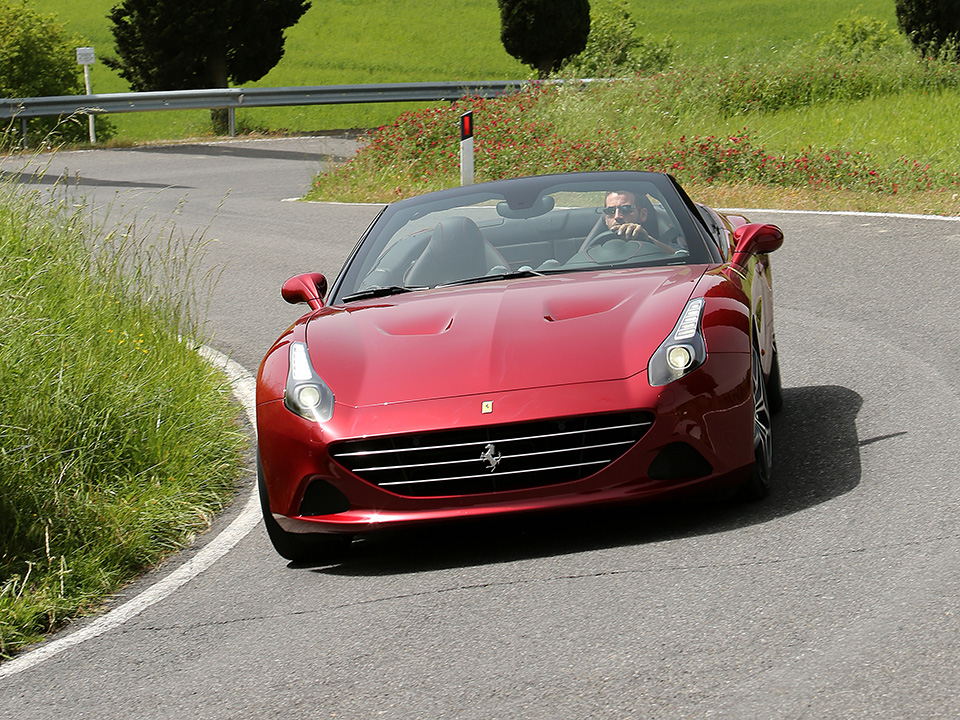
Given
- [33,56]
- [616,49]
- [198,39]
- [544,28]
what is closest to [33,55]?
[33,56]

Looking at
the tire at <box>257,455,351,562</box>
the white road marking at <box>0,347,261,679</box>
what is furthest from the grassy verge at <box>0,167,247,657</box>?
the tire at <box>257,455,351,562</box>

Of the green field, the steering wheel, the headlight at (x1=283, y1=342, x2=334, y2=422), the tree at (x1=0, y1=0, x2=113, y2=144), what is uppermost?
the steering wheel

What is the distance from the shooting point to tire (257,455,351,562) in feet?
16.8

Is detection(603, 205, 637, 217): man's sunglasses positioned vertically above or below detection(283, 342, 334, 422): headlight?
above

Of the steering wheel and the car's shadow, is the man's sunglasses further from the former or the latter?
the car's shadow

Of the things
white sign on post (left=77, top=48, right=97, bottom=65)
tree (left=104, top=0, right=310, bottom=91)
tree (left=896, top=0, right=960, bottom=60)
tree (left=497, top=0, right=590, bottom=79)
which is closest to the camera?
tree (left=896, top=0, right=960, bottom=60)

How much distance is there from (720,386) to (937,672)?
5.18ft

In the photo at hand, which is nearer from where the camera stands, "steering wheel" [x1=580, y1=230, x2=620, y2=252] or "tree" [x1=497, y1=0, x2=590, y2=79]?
"steering wheel" [x1=580, y1=230, x2=620, y2=252]

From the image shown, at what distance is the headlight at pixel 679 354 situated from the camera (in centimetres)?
482

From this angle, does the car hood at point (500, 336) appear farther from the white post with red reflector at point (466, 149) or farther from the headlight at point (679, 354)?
the white post with red reflector at point (466, 149)

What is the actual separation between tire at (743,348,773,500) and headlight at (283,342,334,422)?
1.57 meters

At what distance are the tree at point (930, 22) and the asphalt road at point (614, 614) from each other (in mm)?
21925

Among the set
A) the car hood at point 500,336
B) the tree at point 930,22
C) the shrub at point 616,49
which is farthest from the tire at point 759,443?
Answer: the shrub at point 616,49

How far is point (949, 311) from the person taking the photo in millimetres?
8812
